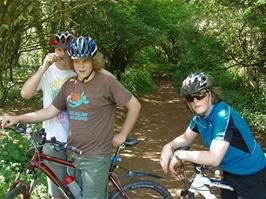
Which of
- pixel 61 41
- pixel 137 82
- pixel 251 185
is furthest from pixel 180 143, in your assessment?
pixel 137 82

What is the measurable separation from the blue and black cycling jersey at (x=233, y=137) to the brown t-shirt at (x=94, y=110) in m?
0.80

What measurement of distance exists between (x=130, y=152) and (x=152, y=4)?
304 inches

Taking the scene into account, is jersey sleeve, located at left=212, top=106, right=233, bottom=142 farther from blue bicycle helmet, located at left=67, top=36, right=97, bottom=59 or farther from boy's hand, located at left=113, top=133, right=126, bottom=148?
blue bicycle helmet, located at left=67, top=36, right=97, bottom=59

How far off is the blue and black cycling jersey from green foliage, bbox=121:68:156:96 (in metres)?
13.6

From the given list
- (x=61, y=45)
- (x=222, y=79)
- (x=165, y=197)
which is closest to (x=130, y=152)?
(x=165, y=197)

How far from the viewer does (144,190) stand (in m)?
4.37

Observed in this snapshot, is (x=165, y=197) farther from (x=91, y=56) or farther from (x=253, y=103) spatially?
(x=253, y=103)

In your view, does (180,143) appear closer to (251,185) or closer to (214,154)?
(214,154)

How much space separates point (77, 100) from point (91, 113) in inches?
7.2

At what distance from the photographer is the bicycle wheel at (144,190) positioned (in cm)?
425

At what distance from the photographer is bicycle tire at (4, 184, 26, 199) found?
3522 mm

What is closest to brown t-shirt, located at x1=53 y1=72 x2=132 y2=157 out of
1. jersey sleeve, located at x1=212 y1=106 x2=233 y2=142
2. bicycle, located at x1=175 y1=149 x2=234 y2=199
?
bicycle, located at x1=175 y1=149 x2=234 y2=199

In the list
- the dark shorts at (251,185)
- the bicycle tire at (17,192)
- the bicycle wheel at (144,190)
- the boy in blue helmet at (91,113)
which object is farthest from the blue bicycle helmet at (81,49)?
the dark shorts at (251,185)

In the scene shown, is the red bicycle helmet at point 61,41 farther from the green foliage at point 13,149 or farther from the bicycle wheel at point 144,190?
the green foliage at point 13,149
